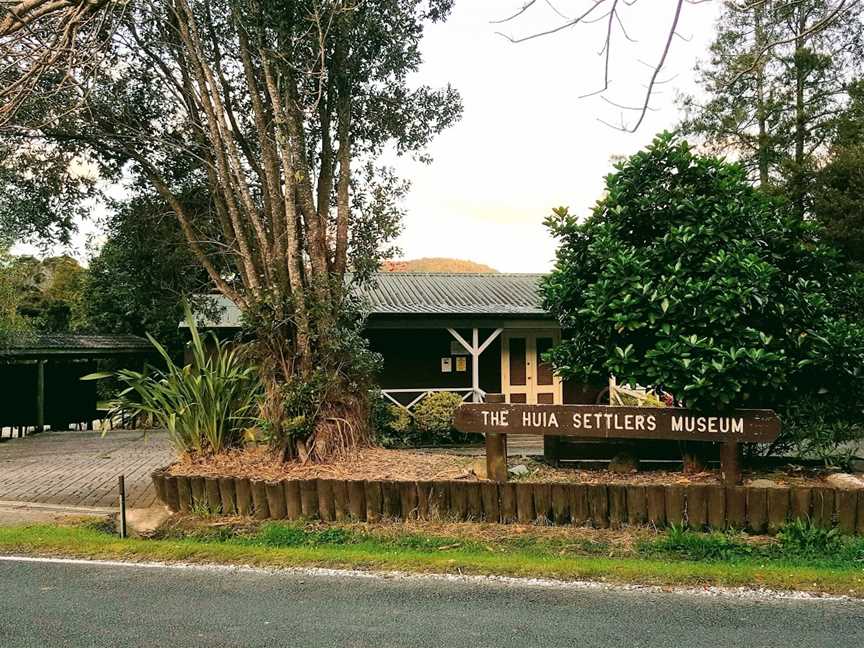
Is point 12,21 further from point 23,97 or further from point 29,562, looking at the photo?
point 29,562

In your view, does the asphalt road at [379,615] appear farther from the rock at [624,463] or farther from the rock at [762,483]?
the rock at [624,463]

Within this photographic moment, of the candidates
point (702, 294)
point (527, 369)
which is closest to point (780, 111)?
point (527, 369)

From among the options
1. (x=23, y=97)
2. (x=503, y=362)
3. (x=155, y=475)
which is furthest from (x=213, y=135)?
(x=503, y=362)

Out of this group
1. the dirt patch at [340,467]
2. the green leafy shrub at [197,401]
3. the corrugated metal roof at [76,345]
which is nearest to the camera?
the dirt patch at [340,467]

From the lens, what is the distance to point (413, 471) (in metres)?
7.59

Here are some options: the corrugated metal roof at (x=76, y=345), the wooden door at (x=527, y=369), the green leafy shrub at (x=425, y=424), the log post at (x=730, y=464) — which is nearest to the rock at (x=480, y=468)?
the log post at (x=730, y=464)

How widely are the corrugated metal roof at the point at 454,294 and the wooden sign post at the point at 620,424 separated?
714 centimetres

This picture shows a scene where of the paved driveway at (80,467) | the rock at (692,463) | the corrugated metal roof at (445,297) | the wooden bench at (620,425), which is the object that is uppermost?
the corrugated metal roof at (445,297)

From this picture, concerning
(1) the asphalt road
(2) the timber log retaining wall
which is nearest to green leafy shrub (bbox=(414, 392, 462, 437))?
(2) the timber log retaining wall

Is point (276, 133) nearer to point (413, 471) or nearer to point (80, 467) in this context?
point (413, 471)

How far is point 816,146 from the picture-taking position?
21484 mm

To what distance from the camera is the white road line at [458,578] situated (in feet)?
16.4

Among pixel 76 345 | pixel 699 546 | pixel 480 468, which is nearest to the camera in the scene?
pixel 699 546

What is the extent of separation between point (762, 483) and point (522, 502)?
7.39 feet
